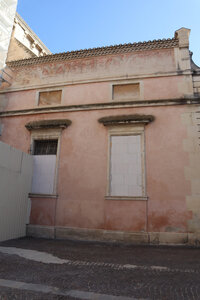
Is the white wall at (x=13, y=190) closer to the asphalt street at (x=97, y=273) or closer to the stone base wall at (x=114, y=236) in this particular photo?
the stone base wall at (x=114, y=236)

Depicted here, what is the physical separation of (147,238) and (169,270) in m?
3.31

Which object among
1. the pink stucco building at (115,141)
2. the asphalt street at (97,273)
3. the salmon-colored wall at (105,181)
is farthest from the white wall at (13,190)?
the asphalt street at (97,273)

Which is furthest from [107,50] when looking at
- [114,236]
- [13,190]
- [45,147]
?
[114,236]

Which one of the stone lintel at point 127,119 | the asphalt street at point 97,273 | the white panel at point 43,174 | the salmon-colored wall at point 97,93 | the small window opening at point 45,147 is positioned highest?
the salmon-colored wall at point 97,93

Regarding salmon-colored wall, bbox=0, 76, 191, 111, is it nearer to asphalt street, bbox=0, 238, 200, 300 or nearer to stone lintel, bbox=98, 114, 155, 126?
stone lintel, bbox=98, 114, 155, 126

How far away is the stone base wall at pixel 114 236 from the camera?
741 cm

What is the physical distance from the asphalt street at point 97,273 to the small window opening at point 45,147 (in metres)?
4.42

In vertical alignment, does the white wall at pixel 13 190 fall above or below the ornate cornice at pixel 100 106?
below

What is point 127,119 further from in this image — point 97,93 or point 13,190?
point 13,190

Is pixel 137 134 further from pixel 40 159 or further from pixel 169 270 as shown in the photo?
pixel 169 270

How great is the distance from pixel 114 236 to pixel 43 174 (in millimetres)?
4093

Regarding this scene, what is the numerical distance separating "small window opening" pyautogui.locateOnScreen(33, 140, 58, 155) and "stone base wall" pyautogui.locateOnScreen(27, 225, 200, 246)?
329 cm

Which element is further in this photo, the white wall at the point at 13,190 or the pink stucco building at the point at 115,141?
the pink stucco building at the point at 115,141

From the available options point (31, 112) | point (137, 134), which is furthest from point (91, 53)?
point (137, 134)
